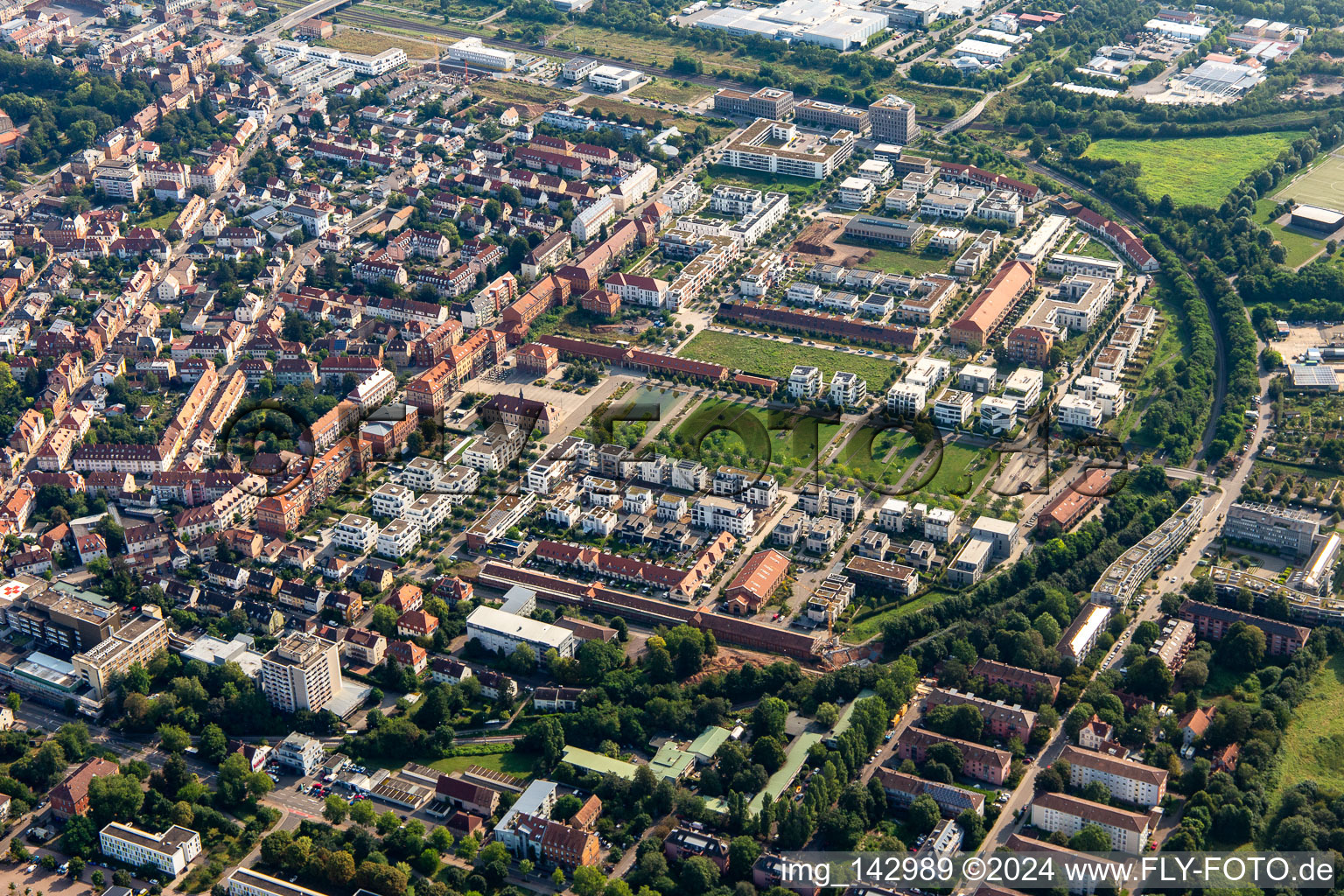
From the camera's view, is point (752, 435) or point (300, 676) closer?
point (300, 676)

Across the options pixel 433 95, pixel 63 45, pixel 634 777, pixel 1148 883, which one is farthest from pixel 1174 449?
pixel 63 45

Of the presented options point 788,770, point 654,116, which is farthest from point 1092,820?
point 654,116

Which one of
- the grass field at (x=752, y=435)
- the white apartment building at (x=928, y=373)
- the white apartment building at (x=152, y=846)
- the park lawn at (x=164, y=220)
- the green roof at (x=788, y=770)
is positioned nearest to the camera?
the white apartment building at (x=152, y=846)

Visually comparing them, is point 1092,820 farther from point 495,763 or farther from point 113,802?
point 113,802

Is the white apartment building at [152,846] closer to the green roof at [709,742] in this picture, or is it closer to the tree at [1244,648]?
the green roof at [709,742]

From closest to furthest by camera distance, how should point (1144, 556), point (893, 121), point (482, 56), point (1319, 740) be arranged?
point (1319, 740) → point (1144, 556) → point (893, 121) → point (482, 56)

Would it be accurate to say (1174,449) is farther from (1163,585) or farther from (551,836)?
(551,836)

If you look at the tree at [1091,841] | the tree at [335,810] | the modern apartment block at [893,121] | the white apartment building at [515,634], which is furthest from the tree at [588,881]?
the modern apartment block at [893,121]
